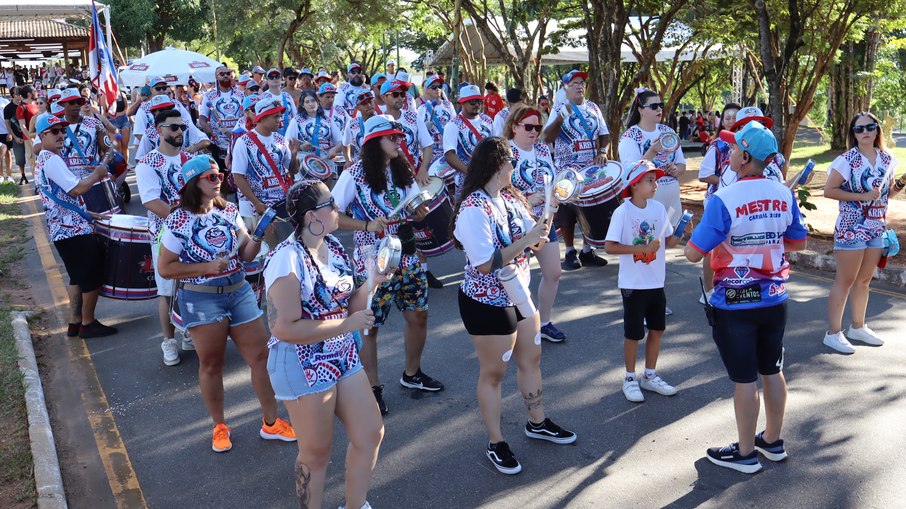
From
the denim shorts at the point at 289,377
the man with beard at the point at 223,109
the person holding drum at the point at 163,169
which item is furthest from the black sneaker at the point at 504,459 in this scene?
the man with beard at the point at 223,109

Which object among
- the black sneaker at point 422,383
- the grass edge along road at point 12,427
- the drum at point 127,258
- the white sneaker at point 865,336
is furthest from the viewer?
the drum at point 127,258

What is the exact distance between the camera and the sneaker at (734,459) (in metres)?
4.58

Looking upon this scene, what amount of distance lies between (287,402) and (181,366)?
3.46 m

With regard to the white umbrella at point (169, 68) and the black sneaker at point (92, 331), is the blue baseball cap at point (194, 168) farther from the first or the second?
the white umbrella at point (169, 68)

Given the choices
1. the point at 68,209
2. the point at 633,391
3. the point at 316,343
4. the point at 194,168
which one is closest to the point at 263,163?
the point at 68,209

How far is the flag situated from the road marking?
6424mm

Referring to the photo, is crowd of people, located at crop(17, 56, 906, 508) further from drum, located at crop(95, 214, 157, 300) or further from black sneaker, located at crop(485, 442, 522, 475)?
drum, located at crop(95, 214, 157, 300)

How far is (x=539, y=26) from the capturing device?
60.8ft

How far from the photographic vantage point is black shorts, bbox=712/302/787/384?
4.36 m

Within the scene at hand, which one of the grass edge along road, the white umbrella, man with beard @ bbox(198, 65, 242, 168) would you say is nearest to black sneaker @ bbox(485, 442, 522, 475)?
the grass edge along road

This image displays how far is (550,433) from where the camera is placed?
16.6ft

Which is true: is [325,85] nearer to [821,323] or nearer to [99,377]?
[99,377]

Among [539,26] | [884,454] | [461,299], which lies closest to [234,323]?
[461,299]

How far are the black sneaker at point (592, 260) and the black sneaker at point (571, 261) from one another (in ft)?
0.42
